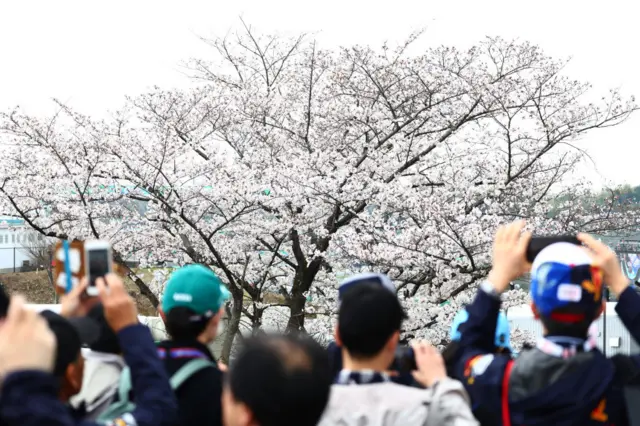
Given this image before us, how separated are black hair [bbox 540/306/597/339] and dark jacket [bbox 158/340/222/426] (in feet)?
3.12

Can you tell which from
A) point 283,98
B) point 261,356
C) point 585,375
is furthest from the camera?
point 283,98

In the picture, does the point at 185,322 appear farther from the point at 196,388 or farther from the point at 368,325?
the point at 368,325

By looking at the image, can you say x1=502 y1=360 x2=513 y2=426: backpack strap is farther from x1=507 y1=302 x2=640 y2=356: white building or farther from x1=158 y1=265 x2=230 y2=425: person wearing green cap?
x1=507 y1=302 x2=640 y2=356: white building

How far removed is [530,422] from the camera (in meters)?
1.60

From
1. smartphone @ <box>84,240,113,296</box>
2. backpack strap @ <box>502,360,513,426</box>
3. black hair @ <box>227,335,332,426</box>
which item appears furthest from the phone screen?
backpack strap @ <box>502,360,513,426</box>

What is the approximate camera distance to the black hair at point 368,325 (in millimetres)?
1611

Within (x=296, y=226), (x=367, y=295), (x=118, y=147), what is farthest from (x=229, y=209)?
(x=367, y=295)

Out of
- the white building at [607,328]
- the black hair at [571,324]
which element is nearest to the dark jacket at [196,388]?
the black hair at [571,324]

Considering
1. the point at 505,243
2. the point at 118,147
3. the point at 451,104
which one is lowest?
the point at 505,243

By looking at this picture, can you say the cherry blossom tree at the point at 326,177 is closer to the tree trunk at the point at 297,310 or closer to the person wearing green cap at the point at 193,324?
the tree trunk at the point at 297,310

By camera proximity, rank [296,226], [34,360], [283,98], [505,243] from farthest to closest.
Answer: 1. [283,98]
2. [296,226]
3. [505,243]
4. [34,360]

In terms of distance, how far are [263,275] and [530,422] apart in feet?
26.1

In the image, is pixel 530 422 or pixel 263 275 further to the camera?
pixel 263 275

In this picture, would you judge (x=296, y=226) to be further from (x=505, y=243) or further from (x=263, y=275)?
(x=505, y=243)
